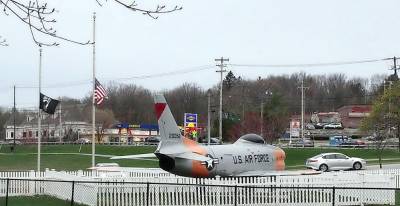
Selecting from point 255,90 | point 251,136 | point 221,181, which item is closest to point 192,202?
point 221,181

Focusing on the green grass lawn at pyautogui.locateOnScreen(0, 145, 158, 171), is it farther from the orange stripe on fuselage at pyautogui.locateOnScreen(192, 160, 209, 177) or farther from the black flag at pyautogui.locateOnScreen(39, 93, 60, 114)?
the orange stripe on fuselage at pyautogui.locateOnScreen(192, 160, 209, 177)

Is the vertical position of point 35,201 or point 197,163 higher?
point 197,163

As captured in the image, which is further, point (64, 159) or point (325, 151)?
point (325, 151)

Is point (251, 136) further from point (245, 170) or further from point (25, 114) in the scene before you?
point (25, 114)

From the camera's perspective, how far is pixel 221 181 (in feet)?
72.0


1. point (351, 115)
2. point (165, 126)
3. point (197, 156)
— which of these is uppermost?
point (351, 115)

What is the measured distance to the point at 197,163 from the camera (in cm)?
2362

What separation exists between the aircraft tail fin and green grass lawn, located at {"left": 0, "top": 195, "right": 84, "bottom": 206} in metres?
4.37

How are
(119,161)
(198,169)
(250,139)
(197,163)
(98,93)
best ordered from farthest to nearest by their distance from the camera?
(119,161), (98,93), (250,139), (198,169), (197,163)

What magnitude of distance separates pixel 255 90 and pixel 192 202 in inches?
4574

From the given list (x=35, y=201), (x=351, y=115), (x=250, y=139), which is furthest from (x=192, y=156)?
(x=351, y=115)

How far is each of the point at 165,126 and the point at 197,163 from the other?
1.85 metres

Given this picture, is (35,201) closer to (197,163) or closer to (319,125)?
(197,163)

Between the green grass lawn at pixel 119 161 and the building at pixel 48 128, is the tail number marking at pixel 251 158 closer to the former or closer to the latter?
the green grass lawn at pixel 119 161
